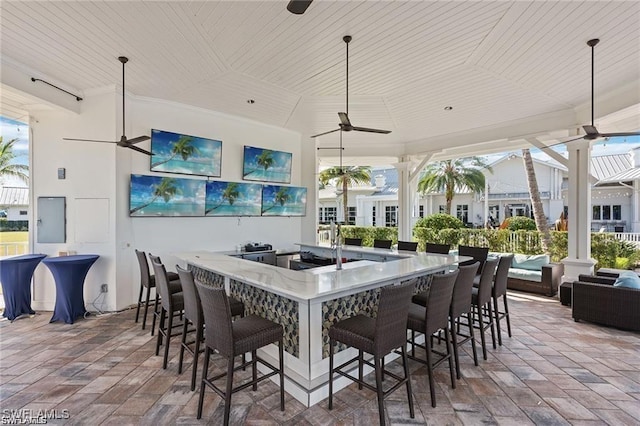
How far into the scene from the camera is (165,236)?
496 cm

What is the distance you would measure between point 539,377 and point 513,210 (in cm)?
1402

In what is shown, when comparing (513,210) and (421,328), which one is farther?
(513,210)

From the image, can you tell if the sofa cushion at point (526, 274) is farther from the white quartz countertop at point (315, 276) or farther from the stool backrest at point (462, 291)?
the stool backrest at point (462, 291)

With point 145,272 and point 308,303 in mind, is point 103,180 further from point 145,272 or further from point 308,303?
point 308,303

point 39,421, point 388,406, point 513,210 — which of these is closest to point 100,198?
point 39,421

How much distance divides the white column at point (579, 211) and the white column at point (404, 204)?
305 centimetres

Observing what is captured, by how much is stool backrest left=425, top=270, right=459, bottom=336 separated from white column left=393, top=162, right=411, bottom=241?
4977 millimetres

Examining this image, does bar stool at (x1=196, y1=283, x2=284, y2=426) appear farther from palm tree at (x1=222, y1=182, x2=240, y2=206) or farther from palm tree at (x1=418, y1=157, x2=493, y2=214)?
palm tree at (x1=418, y1=157, x2=493, y2=214)

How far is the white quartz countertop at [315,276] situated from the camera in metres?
2.22

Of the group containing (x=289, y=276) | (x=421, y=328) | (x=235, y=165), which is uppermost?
(x=235, y=165)

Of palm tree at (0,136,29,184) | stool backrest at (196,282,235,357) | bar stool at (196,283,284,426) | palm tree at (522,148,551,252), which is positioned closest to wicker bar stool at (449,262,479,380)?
bar stool at (196,283,284,426)

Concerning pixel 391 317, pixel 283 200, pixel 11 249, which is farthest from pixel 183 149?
pixel 391 317

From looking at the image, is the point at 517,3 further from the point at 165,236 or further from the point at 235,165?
the point at 165,236

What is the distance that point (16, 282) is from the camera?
418 centimetres
